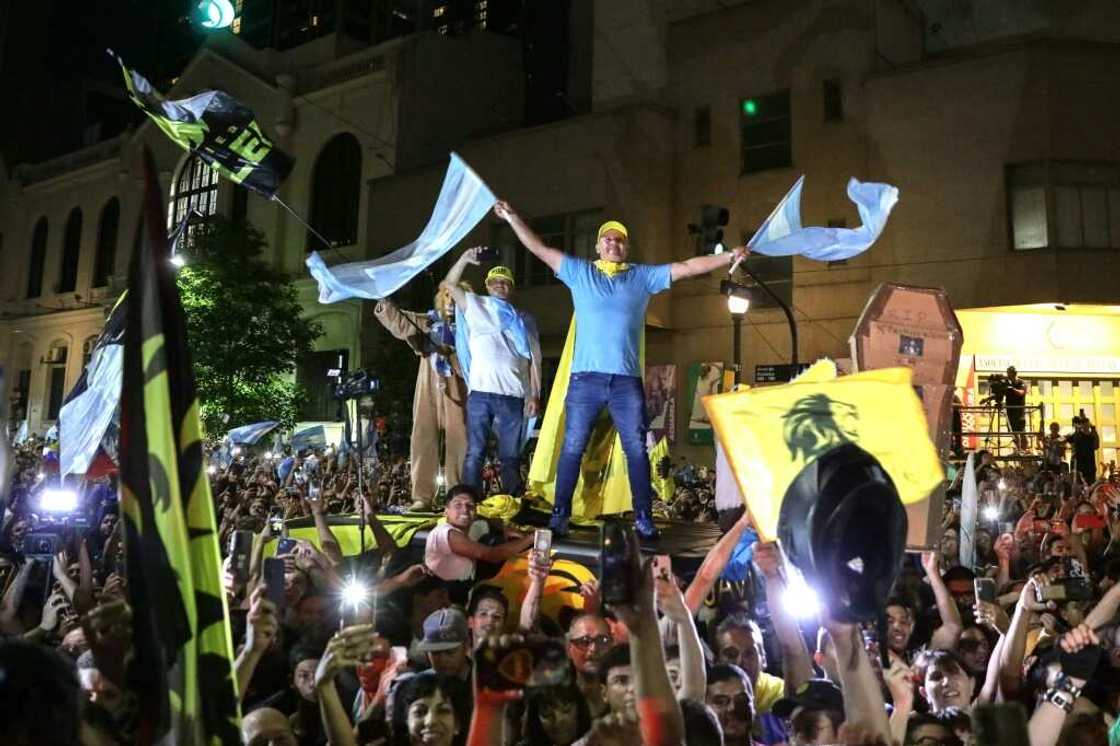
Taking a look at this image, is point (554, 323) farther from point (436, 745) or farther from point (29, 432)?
point (29, 432)

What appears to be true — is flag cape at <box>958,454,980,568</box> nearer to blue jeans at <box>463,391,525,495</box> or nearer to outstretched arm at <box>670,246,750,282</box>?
outstretched arm at <box>670,246,750,282</box>

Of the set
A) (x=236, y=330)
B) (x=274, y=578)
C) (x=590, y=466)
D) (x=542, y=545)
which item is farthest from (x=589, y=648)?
(x=236, y=330)

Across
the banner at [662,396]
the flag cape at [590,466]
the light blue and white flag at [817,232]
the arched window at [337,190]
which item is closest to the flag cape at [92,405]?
the flag cape at [590,466]

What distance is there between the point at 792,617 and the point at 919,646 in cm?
162

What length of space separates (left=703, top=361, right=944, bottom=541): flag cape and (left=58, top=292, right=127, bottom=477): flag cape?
18.7 ft

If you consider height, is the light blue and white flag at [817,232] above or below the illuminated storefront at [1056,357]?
below

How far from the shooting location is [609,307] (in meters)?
6.57

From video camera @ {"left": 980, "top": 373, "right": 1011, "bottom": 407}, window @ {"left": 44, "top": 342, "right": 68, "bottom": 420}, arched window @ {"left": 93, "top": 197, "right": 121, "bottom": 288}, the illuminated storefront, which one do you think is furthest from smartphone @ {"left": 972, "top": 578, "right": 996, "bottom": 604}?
window @ {"left": 44, "top": 342, "right": 68, "bottom": 420}

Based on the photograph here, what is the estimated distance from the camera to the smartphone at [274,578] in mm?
3371

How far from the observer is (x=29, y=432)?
3794cm

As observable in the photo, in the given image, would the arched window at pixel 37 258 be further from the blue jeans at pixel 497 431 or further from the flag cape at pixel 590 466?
the flag cape at pixel 590 466

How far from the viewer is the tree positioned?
88.3ft

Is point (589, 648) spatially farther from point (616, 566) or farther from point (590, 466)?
point (590, 466)

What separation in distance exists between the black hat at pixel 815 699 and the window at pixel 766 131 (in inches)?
775
